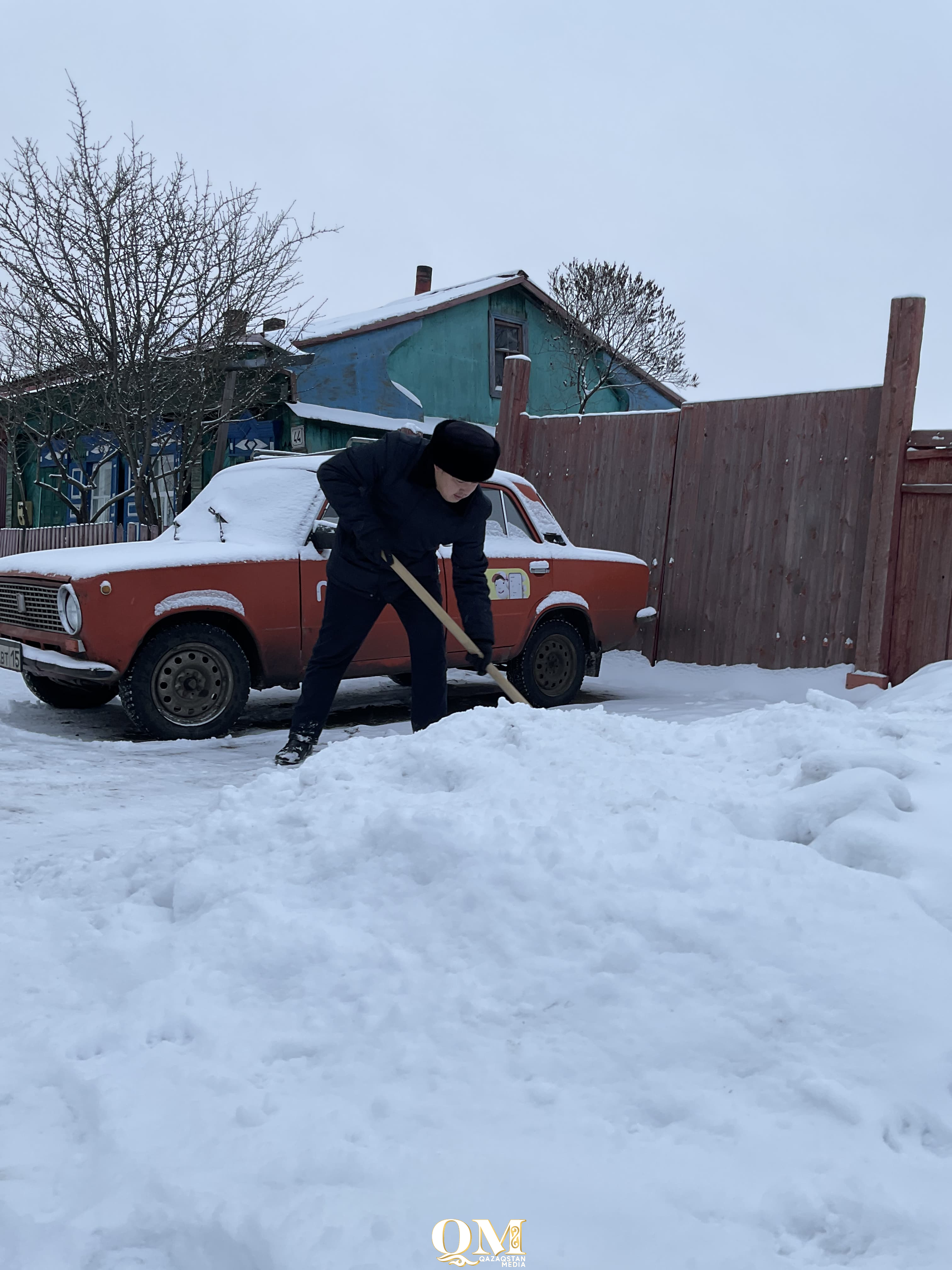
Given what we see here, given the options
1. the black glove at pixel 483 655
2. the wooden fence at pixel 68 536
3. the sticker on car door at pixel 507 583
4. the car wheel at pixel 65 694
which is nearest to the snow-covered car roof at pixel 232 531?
the sticker on car door at pixel 507 583

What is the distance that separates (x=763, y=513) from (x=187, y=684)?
4.58 meters

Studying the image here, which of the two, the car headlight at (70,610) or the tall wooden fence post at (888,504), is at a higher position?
the tall wooden fence post at (888,504)

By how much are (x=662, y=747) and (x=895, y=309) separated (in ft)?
15.3

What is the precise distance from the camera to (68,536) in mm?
15461

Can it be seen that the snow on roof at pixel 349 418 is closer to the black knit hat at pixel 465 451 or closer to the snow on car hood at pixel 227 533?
the snow on car hood at pixel 227 533

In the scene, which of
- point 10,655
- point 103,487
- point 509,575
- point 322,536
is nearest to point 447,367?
point 103,487

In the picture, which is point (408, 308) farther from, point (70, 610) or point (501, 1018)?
point (501, 1018)

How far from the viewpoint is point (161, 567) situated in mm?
5645

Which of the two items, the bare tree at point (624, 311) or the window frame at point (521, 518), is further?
the bare tree at point (624, 311)

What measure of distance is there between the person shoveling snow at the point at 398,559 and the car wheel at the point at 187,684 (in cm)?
95

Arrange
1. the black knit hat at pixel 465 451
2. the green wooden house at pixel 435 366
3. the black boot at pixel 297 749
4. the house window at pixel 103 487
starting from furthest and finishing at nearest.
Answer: the house window at pixel 103 487 → the green wooden house at pixel 435 366 → the black boot at pixel 297 749 → the black knit hat at pixel 465 451

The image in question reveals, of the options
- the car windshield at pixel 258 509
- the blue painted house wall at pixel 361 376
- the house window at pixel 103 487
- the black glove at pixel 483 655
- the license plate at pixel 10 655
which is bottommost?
the license plate at pixel 10 655

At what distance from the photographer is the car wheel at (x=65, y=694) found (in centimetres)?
657

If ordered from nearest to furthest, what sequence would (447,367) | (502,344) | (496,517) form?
(496,517) → (447,367) → (502,344)
